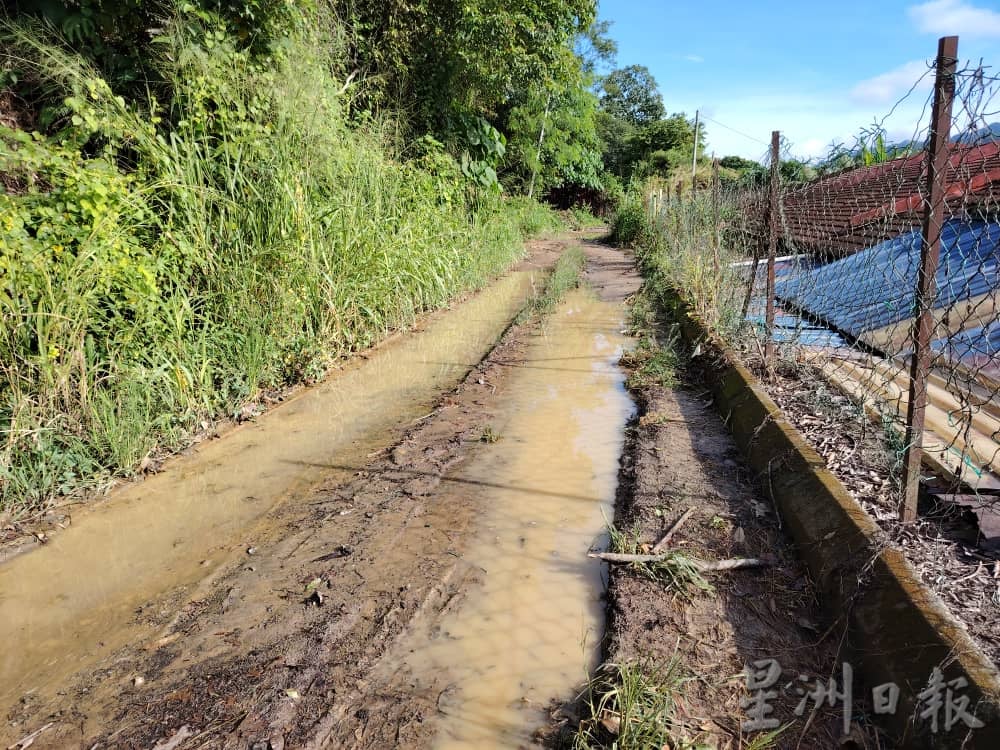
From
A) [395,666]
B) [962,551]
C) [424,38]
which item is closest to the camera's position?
[395,666]

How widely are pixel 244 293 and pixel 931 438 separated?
4.82m

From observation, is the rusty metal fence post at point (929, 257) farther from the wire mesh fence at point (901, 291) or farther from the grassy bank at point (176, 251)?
the grassy bank at point (176, 251)

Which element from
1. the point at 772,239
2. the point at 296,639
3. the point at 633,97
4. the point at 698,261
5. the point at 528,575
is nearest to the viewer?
the point at 296,639

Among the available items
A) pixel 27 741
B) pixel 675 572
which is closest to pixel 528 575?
pixel 675 572

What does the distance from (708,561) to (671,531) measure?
26cm

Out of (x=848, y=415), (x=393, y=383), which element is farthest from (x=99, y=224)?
(x=848, y=415)

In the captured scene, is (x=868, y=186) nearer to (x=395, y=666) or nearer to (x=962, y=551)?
(x=962, y=551)

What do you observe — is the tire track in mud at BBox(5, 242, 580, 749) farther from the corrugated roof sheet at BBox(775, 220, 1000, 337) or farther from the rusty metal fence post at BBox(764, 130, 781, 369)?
the corrugated roof sheet at BBox(775, 220, 1000, 337)

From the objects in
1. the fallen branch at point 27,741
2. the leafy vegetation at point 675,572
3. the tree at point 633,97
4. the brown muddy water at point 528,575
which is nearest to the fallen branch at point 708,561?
the leafy vegetation at point 675,572

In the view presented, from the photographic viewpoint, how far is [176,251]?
464 cm

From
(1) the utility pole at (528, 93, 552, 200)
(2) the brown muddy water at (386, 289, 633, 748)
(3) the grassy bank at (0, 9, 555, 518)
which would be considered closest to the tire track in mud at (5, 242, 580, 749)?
(2) the brown muddy water at (386, 289, 633, 748)

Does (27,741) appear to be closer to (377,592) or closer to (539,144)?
(377,592)

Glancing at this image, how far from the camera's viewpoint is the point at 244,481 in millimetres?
4020

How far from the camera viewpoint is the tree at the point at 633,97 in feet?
142
